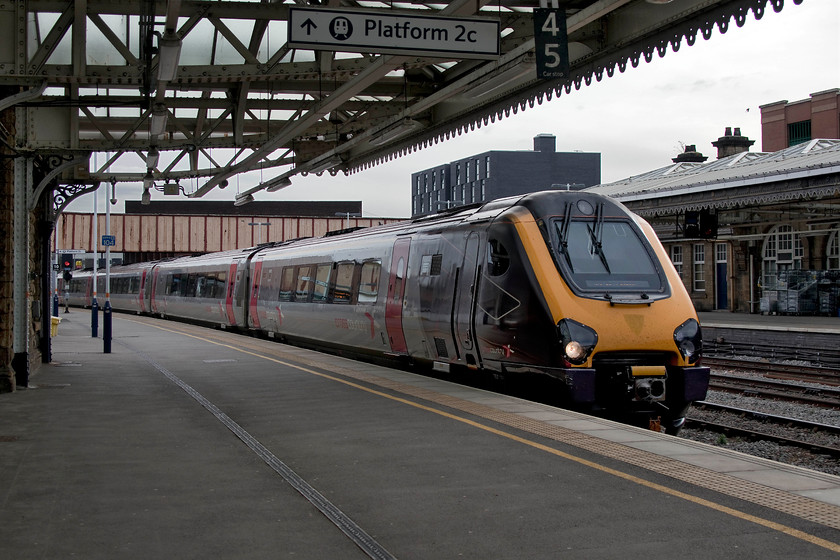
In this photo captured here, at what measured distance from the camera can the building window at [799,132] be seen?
49062 millimetres

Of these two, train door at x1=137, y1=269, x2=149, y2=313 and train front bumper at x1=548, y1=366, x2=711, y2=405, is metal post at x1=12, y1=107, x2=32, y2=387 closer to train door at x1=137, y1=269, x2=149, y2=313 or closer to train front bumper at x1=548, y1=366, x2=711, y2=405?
train front bumper at x1=548, y1=366, x2=711, y2=405

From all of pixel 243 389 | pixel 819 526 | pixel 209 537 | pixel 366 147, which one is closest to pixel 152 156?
pixel 366 147

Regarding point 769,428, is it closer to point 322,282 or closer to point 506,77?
point 506,77

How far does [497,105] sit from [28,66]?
6.65 metres

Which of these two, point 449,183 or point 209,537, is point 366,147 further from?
point 449,183

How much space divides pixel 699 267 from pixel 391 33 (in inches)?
1329

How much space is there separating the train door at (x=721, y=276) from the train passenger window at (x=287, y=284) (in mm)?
21909

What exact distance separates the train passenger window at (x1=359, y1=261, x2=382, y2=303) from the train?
8cm

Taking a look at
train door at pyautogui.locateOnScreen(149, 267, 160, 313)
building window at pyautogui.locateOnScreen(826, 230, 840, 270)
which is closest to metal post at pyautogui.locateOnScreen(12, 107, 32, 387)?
building window at pyautogui.locateOnScreen(826, 230, 840, 270)

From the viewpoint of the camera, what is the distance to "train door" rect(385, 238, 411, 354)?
15797 millimetres

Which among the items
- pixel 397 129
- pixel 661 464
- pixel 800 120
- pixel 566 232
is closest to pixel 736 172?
pixel 800 120

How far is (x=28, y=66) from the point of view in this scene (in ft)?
35.9

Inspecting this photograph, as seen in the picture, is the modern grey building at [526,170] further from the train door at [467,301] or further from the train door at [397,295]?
the train door at [467,301]

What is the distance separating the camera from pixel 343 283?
19.1 m
